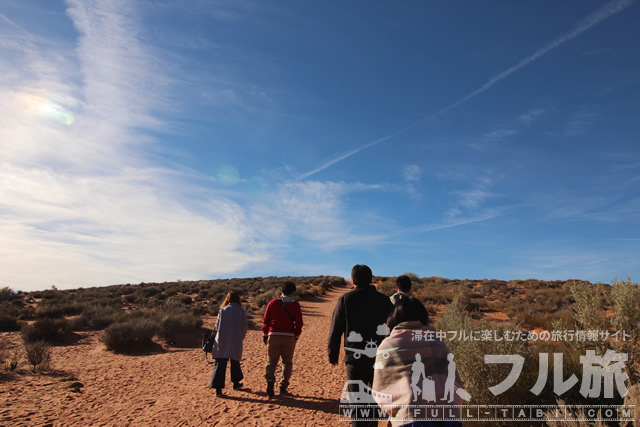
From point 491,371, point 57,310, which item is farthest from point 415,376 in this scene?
point 57,310

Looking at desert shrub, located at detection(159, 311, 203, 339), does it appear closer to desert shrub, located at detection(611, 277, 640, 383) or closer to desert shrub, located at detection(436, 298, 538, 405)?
desert shrub, located at detection(436, 298, 538, 405)

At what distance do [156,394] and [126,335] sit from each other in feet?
18.5

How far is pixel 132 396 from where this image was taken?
753 cm

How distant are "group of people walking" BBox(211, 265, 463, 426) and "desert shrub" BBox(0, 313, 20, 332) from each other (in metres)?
14.4

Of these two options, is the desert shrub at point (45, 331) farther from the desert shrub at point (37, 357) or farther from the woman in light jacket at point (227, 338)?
the woman in light jacket at point (227, 338)

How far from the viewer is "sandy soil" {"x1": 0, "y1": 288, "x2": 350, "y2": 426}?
6.04m

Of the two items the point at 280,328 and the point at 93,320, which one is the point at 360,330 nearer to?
the point at 280,328

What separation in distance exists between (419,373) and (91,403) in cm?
764

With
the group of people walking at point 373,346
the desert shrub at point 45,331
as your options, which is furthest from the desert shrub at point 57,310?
the group of people walking at point 373,346

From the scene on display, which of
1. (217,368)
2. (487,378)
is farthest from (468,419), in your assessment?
(217,368)

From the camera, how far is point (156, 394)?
763 cm

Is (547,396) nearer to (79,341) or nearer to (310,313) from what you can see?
(79,341)

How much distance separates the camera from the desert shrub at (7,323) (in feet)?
50.1

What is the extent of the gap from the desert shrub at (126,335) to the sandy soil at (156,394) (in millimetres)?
418
